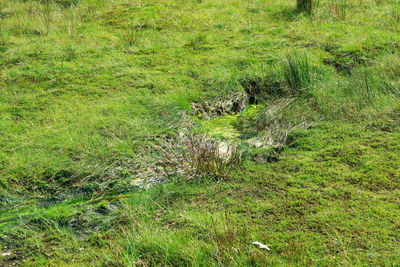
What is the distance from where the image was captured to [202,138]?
3.80 meters

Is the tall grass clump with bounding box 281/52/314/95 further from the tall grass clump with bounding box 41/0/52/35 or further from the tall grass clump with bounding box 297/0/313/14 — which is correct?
the tall grass clump with bounding box 41/0/52/35

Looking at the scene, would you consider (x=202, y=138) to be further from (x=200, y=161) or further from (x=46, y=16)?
(x=46, y=16)

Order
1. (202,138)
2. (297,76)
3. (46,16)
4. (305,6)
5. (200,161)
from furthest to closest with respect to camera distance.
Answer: (46,16) < (305,6) < (297,76) < (202,138) < (200,161)

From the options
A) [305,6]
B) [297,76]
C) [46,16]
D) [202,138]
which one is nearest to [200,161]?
[202,138]

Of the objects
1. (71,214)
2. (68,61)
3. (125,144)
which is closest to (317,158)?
(125,144)

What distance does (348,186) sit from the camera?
2949mm

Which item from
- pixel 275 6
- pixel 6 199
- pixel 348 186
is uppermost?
pixel 275 6

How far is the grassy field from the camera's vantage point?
2.56m

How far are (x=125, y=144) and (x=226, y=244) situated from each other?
71.1 inches

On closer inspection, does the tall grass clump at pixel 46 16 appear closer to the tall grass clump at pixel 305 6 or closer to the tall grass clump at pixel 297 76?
the tall grass clump at pixel 297 76

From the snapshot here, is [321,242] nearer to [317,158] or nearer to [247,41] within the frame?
[317,158]

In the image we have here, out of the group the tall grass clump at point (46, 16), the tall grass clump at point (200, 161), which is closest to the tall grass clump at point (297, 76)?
the tall grass clump at point (200, 161)

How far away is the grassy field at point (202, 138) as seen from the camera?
8.41 ft

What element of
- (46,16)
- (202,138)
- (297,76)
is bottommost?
(202,138)
